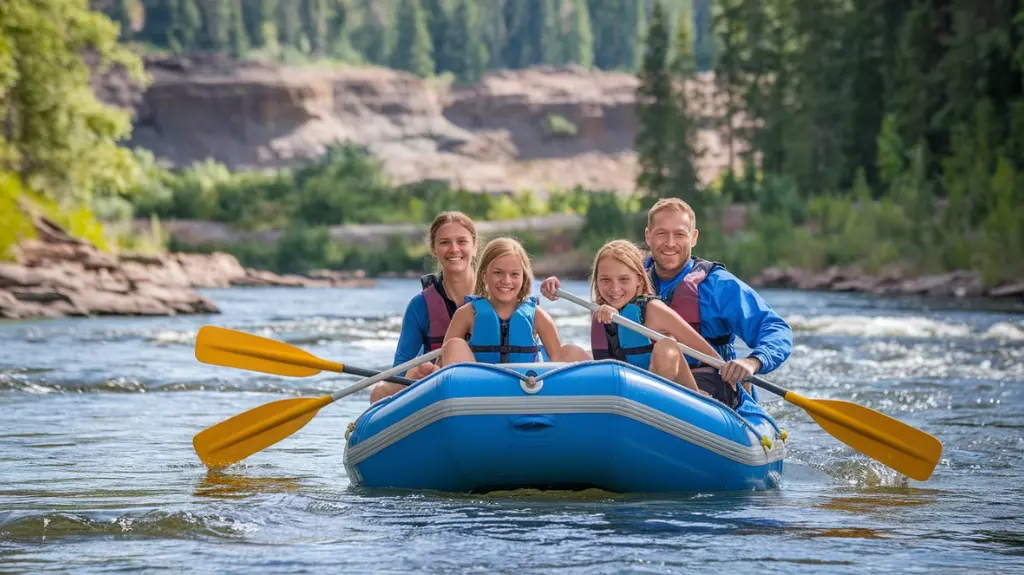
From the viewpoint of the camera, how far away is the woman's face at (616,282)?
24.9 ft

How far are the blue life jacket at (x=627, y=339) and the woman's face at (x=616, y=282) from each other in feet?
0.13

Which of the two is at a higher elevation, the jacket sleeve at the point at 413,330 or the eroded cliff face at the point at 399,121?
the eroded cliff face at the point at 399,121

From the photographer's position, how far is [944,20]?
149 ft

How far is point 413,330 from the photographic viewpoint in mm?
8352

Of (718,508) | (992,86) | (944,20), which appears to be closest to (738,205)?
(944,20)

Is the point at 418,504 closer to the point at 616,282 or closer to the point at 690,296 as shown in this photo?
the point at 616,282

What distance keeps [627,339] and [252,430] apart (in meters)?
2.05

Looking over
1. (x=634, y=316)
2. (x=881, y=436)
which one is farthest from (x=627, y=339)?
(x=881, y=436)

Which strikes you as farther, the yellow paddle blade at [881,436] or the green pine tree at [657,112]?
the green pine tree at [657,112]

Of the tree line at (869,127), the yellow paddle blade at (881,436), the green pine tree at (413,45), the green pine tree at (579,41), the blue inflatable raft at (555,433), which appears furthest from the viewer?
the green pine tree at (579,41)

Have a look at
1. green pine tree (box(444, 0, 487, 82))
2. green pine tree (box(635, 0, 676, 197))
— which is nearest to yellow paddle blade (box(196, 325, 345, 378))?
green pine tree (box(635, 0, 676, 197))

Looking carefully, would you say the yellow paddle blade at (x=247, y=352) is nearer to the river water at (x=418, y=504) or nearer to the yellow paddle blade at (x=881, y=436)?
the river water at (x=418, y=504)

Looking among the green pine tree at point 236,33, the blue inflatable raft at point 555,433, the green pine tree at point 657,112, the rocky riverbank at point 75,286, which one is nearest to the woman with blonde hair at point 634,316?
the blue inflatable raft at point 555,433

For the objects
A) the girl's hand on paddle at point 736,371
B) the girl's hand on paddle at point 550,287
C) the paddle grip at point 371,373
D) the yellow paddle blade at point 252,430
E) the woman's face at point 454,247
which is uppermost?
the woman's face at point 454,247
